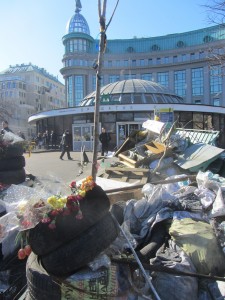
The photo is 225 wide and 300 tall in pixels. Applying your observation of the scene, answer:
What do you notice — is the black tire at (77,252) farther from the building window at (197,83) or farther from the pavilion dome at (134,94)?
the building window at (197,83)

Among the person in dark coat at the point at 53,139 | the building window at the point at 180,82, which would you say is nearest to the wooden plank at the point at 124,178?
the person in dark coat at the point at 53,139

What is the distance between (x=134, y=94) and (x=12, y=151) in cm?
2721

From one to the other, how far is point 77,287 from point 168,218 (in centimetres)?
184

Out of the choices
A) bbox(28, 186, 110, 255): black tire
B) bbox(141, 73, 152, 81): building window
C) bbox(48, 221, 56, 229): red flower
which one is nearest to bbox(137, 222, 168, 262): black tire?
bbox(28, 186, 110, 255): black tire

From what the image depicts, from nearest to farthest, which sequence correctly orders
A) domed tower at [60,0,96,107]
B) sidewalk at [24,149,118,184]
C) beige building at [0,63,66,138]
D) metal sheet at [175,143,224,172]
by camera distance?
metal sheet at [175,143,224,172]
sidewalk at [24,149,118,184]
domed tower at [60,0,96,107]
beige building at [0,63,66,138]

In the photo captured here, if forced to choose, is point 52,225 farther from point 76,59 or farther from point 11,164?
point 76,59

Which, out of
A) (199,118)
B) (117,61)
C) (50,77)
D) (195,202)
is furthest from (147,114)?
(50,77)

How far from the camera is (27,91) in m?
92.6

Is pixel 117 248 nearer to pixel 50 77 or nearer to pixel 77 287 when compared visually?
pixel 77 287

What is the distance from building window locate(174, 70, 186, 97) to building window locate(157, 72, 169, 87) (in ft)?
5.94

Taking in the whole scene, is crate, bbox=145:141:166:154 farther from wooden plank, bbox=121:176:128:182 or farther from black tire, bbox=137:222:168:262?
black tire, bbox=137:222:168:262

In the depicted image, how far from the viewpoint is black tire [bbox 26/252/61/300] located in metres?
2.67

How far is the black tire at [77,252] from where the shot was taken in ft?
8.80

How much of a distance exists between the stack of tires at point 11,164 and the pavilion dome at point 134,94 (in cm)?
2353
